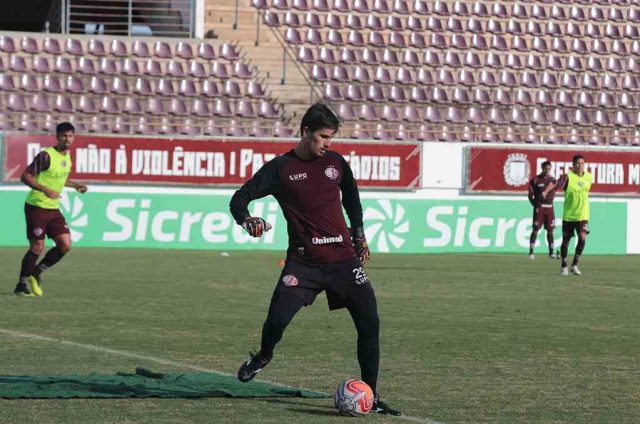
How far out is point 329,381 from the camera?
32.1 feet

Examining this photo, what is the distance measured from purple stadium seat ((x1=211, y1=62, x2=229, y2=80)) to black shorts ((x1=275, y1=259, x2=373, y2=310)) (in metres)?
26.6

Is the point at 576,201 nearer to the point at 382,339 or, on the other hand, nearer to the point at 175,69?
the point at 382,339

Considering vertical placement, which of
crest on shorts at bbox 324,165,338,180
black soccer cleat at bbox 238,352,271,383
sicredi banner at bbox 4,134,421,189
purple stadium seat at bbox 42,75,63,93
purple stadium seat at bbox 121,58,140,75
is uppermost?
purple stadium seat at bbox 121,58,140,75

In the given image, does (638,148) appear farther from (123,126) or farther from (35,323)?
(35,323)

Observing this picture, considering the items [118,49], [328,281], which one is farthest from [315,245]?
[118,49]

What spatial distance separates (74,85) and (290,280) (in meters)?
26.0

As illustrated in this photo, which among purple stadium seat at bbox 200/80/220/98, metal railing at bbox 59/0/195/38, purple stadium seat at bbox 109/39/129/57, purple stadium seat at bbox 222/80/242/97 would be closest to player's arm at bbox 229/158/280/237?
purple stadium seat at bbox 200/80/220/98

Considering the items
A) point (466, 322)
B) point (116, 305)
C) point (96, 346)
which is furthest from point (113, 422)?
point (116, 305)

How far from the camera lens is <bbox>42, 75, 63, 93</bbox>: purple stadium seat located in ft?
109

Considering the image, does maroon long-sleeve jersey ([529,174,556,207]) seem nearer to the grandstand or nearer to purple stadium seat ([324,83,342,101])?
the grandstand

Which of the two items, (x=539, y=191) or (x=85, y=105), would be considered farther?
(x=85, y=105)

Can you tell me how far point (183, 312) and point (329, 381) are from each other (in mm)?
5967

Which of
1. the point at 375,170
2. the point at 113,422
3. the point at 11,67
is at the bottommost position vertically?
the point at 113,422

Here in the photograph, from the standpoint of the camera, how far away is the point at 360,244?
859 cm
